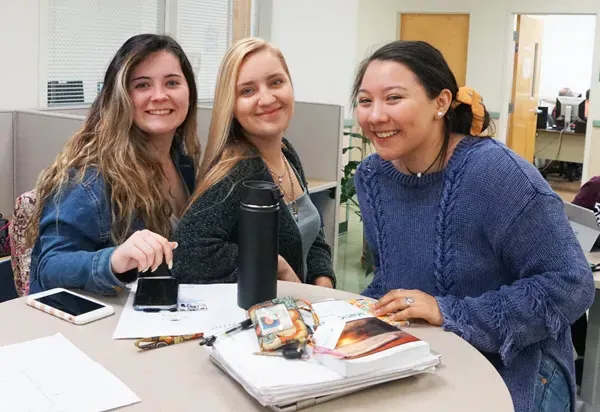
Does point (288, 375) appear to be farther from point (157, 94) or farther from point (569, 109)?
point (569, 109)

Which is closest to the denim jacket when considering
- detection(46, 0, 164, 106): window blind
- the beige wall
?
detection(46, 0, 164, 106): window blind

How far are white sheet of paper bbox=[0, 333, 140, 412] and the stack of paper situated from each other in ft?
0.52

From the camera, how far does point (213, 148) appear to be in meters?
1.84

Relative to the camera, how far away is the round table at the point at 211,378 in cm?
107

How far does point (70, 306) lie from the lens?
1419 mm

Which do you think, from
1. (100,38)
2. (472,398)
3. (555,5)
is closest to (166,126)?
(472,398)

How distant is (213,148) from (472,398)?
99 cm

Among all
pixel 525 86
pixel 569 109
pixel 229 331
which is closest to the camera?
pixel 229 331

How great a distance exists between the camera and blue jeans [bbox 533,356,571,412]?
143 centimetres

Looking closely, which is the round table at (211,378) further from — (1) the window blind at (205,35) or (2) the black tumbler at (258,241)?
(1) the window blind at (205,35)

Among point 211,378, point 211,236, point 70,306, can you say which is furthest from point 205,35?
point 211,378

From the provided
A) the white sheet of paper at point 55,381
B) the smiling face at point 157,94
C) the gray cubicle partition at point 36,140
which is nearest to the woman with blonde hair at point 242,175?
the smiling face at point 157,94

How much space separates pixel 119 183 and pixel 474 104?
82 centimetres

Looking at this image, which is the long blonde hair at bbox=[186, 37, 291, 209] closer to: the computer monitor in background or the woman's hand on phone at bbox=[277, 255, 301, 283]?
the woman's hand on phone at bbox=[277, 255, 301, 283]
